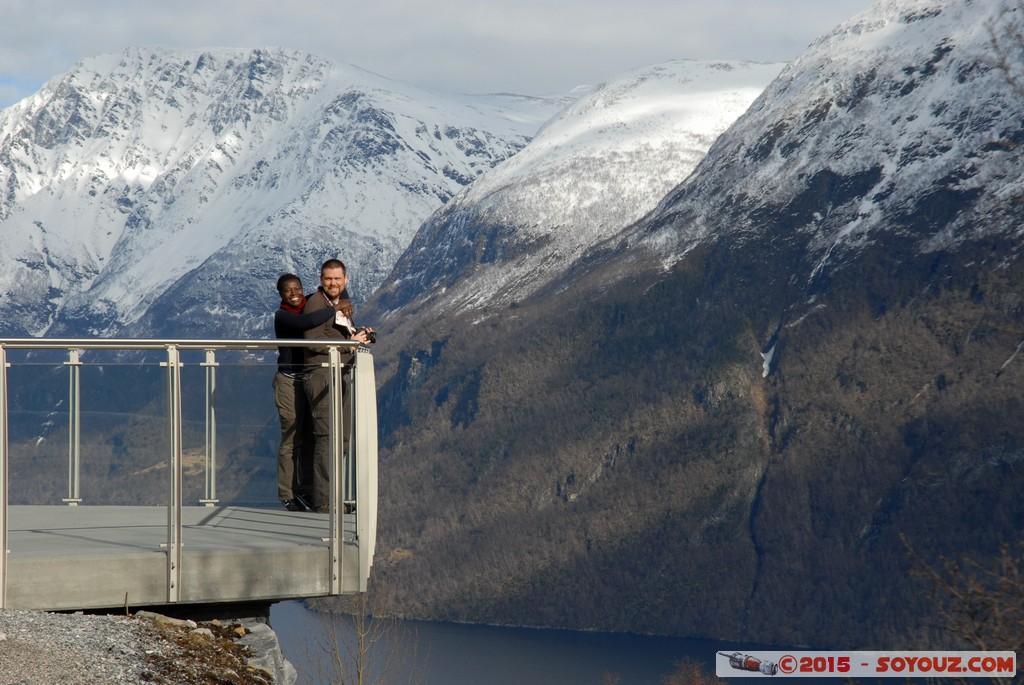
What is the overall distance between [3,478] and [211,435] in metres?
2.28

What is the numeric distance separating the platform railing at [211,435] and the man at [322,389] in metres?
0.16

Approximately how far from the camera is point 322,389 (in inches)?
647

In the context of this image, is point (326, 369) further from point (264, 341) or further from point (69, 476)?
point (69, 476)

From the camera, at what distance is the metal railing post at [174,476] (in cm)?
1515

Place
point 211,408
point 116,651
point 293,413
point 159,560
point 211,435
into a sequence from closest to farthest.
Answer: point 116,651, point 159,560, point 211,408, point 211,435, point 293,413

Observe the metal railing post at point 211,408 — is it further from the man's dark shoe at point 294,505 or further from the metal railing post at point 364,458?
the metal railing post at point 364,458

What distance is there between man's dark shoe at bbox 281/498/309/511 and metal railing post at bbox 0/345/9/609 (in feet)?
10.6

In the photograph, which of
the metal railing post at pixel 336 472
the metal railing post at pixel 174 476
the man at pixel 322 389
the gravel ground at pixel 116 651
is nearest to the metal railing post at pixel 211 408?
the metal railing post at pixel 174 476

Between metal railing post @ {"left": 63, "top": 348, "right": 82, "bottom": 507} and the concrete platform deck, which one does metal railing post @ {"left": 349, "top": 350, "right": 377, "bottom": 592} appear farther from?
metal railing post @ {"left": 63, "top": 348, "right": 82, "bottom": 507}

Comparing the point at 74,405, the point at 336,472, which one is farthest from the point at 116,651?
the point at 74,405

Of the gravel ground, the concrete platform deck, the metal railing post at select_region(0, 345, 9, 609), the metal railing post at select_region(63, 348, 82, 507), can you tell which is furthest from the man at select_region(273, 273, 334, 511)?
the metal railing post at select_region(0, 345, 9, 609)

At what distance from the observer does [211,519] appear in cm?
1670

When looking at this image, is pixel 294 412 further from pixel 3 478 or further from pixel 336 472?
pixel 3 478

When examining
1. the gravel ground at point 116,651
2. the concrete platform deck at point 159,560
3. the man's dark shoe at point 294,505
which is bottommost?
the gravel ground at point 116,651
